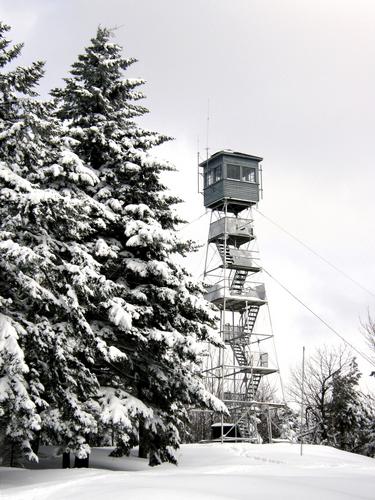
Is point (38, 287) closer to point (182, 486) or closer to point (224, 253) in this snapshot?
point (182, 486)

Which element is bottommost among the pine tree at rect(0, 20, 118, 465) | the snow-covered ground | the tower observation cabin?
the snow-covered ground

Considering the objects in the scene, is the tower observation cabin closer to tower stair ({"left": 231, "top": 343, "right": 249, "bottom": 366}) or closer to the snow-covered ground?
tower stair ({"left": 231, "top": 343, "right": 249, "bottom": 366})

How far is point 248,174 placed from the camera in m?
38.9

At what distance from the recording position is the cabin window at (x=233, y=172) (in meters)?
38.3

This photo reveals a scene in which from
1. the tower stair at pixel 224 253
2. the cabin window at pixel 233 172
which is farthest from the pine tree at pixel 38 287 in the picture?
the cabin window at pixel 233 172

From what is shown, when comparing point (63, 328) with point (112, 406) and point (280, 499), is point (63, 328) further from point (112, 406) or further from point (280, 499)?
point (280, 499)

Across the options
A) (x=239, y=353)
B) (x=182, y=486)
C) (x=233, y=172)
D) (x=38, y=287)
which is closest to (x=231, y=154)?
(x=233, y=172)

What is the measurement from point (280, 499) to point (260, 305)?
27449mm

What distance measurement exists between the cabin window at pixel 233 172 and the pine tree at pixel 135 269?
59.4 feet

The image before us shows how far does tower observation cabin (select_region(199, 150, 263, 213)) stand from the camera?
37844mm

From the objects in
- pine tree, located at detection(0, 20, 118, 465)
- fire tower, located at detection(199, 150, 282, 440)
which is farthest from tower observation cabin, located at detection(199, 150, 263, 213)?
pine tree, located at detection(0, 20, 118, 465)

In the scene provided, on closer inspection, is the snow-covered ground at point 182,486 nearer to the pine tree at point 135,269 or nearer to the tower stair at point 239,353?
the pine tree at point 135,269

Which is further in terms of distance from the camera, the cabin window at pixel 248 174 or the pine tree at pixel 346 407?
the pine tree at pixel 346 407

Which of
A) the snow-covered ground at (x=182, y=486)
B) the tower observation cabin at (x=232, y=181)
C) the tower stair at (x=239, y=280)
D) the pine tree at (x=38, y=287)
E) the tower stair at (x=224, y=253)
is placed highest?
the tower observation cabin at (x=232, y=181)
